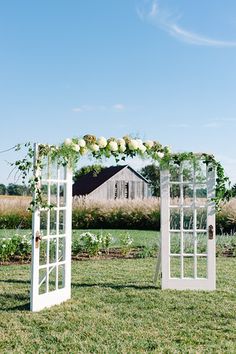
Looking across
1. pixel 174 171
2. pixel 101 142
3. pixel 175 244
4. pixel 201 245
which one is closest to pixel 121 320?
pixel 101 142

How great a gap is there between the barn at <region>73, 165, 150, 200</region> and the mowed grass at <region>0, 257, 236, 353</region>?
2183cm

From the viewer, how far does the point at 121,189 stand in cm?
3031

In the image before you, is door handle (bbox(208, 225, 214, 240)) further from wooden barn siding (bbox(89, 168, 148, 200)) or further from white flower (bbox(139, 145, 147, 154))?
wooden barn siding (bbox(89, 168, 148, 200))

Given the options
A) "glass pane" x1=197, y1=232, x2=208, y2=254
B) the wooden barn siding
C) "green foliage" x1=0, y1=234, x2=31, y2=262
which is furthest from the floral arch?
the wooden barn siding

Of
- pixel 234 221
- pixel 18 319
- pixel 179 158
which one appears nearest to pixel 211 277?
pixel 179 158

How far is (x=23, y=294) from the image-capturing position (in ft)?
22.6

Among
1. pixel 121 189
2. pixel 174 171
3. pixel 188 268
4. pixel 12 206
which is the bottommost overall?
pixel 188 268

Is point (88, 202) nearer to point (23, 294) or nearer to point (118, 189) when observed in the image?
point (118, 189)

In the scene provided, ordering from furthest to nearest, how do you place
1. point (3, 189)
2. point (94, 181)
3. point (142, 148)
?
point (3, 189)
point (94, 181)
point (142, 148)

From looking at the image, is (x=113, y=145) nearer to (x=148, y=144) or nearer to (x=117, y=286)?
(x=148, y=144)

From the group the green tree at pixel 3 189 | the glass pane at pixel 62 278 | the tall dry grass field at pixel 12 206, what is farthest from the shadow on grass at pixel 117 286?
the green tree at pixel 3 189

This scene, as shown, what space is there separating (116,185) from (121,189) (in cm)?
39

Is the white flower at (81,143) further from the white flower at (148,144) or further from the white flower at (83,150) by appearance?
the white flower at (148,144)

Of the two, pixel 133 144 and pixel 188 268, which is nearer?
pixel 133 144
